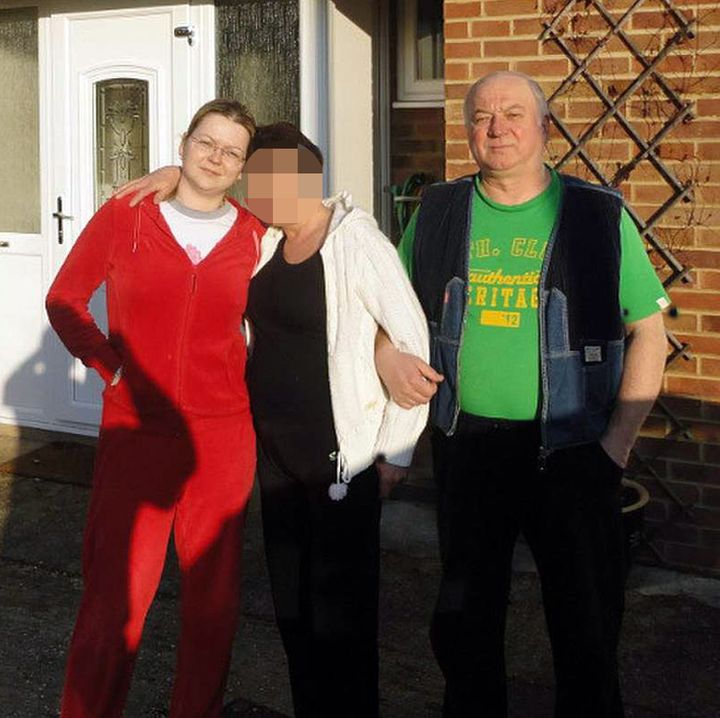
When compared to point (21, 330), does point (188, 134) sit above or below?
above

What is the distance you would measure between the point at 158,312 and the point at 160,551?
2.18 ft

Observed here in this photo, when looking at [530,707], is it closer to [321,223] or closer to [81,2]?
[321,223]

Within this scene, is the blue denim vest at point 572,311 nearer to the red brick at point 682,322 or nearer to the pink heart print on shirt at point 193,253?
the pink heart print on shirt at point 193,253

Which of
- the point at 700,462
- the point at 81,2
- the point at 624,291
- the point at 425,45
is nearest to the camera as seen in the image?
the point at 624,291

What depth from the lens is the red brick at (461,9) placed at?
5.38m

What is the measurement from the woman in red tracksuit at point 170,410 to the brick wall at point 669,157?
6.75 feet

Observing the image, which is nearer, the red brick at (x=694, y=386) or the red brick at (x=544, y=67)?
the red brick at (x=694, y=386)

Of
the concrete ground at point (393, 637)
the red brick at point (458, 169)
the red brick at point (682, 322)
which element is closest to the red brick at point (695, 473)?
the concrete ground at point (393, 637)

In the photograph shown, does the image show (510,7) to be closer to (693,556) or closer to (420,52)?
(420,52)

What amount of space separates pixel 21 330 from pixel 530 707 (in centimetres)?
433

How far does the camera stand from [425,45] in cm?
642

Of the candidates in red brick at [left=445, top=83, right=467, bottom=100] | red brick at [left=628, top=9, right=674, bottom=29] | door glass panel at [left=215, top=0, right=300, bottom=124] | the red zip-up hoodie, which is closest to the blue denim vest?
the red zip-up hoodie

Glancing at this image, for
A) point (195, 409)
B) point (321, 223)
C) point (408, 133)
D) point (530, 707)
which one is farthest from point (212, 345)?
point (408, 133)

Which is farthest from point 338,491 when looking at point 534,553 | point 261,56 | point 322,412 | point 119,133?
point 119,133
